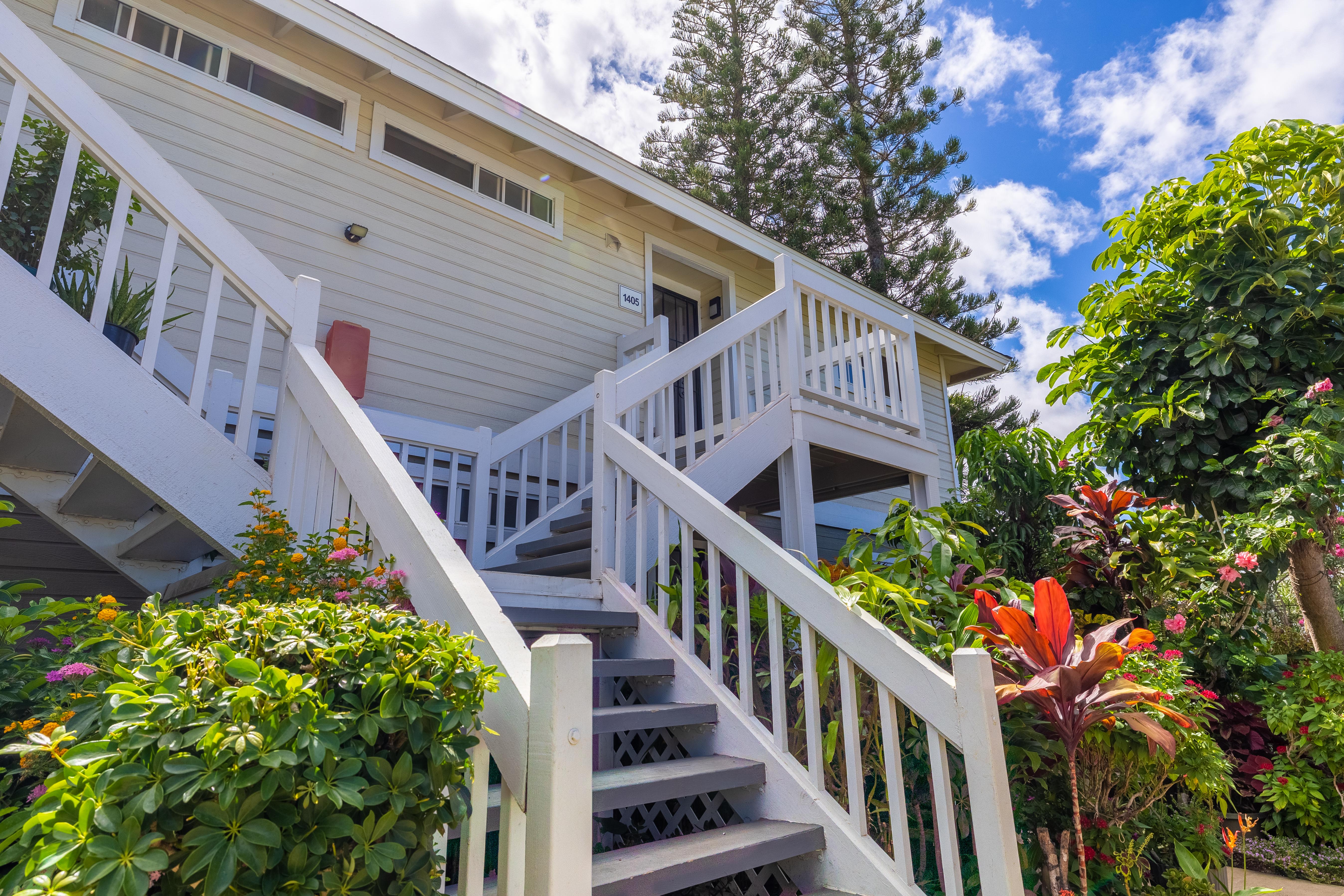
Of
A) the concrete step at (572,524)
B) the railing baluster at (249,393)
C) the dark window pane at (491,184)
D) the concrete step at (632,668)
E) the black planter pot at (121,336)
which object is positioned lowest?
the concrete step at (632,668)

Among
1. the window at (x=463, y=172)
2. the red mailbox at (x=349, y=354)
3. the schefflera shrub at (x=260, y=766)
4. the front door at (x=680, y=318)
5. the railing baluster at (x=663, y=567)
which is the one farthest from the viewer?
the front door at (x=680, y=318)

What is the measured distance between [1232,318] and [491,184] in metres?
5.31

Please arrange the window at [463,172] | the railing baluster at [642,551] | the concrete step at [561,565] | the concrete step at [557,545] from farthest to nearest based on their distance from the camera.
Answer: the window at [463,172] < the concrete step at [557,545] < the concrete step at [561,565] < the railing baluster at [642,551]

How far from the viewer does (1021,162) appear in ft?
53.4

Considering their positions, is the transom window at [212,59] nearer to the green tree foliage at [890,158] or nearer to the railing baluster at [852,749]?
the railing baluster at [852,749]

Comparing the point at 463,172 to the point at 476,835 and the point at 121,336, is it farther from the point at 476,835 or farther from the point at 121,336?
the point at 476,835

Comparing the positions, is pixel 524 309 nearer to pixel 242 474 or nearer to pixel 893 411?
pixel 893 411

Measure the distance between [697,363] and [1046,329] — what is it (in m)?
3.21

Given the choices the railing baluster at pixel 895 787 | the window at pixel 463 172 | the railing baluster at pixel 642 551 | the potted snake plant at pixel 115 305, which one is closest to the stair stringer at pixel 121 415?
the potted snake plant at pixel 115 305

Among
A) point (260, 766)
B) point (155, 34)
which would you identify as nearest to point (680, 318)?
point (155, 34)

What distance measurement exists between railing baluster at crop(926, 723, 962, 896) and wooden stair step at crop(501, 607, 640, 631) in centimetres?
138

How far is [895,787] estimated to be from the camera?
2.12m

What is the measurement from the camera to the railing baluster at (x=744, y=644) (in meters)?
2.64

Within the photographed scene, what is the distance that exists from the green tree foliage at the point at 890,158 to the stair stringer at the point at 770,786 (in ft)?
41.6
